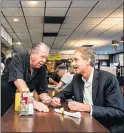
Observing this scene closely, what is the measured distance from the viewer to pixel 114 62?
20.4m

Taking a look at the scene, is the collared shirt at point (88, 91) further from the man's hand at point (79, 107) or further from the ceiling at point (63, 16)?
the ceiling at point (63, 16)

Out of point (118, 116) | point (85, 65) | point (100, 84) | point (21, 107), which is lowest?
point (118, 116)

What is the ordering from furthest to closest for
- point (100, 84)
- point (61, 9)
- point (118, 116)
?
point (61, 9)
point (100, 84)
point (118, 116)

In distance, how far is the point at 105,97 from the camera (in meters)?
2.05

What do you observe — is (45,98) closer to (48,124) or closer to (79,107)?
(79,107)

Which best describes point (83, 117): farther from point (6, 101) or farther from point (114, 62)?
point (114, 62)

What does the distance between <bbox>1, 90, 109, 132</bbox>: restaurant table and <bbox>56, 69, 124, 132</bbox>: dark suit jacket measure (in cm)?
23

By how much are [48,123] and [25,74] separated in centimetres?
95

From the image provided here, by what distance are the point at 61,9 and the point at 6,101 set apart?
3934mm

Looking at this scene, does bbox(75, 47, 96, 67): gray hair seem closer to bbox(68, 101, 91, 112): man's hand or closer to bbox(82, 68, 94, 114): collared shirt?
bbox(82, 68, 94, 114): collared shirt

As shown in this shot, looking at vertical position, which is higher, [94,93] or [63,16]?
[63,16]

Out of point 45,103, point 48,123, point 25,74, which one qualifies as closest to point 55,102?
point 45,103

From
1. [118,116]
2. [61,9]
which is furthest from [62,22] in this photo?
[118,116]

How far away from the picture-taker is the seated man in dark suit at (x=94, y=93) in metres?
1.89
